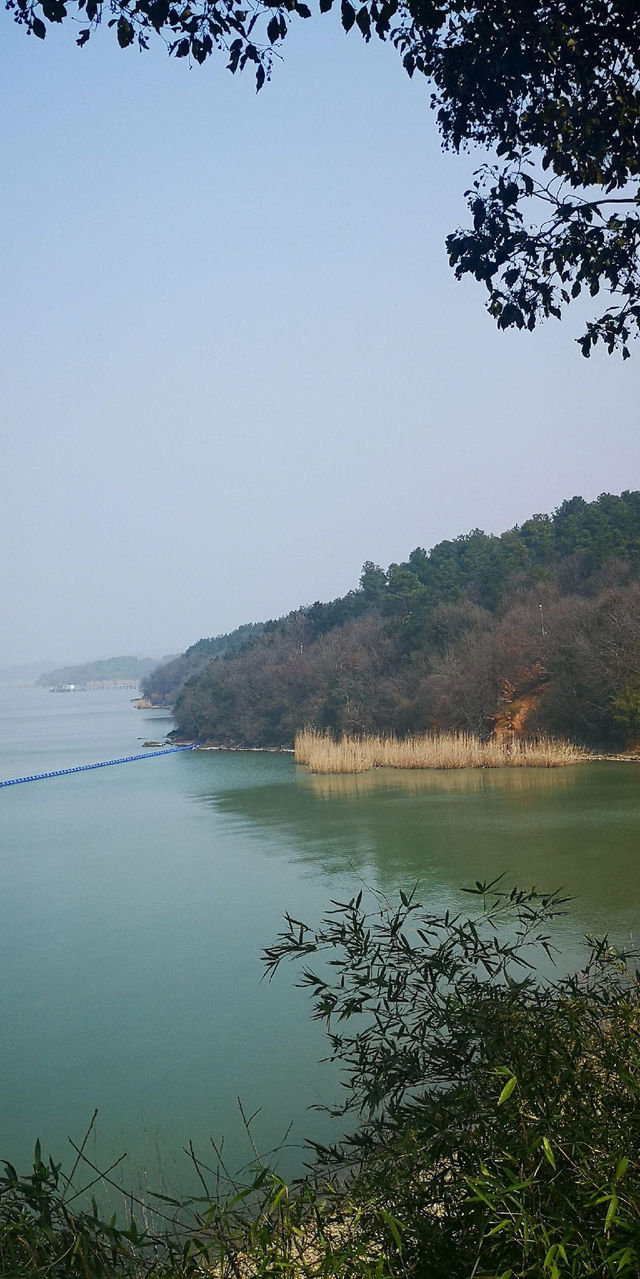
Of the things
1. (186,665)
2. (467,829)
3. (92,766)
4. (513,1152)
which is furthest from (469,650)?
(186,665)

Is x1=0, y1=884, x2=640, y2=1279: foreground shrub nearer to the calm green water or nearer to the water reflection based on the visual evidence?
the calm green water

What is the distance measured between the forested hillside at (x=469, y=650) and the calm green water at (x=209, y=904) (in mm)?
2964

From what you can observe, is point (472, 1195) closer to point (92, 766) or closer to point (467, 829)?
point (467, 829)

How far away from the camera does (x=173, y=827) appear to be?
1270 centimetres

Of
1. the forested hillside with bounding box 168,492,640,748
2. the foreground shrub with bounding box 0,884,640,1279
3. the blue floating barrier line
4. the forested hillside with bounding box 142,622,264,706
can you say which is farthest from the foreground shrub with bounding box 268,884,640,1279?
the forested hillside with bounding box 142,622,264,706

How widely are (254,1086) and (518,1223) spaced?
10.3 ft

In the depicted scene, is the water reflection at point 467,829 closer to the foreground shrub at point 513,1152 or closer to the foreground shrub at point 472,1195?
the foreground shrub at point 513,1152

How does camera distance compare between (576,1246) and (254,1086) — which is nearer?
(576,1246)

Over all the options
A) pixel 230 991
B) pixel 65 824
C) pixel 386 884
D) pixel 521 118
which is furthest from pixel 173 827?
pixel 521 118

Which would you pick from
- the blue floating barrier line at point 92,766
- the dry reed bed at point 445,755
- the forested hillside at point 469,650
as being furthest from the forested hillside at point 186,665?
the dry reed bed at point 445,755

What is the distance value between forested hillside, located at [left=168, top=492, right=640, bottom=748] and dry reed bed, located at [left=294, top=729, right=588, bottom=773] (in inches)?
45.0

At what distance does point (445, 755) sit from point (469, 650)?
18.9ft

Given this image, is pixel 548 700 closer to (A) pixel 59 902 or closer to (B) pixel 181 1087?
(A) pixel 59 902

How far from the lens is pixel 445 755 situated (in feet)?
55.1
